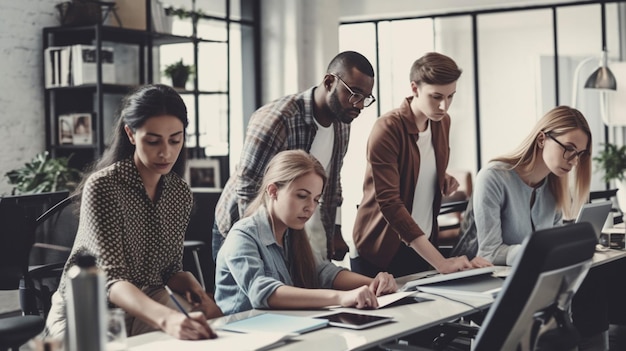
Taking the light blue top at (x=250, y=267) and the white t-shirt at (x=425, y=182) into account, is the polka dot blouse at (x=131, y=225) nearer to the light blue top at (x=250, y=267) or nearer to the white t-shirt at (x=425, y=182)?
the light blue top at (x=250, y=267)

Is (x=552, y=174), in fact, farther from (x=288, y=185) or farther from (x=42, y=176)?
(x=42, y=176)

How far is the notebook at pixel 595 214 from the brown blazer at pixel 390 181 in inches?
21.5

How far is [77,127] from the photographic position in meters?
6.18

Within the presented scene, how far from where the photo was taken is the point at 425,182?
347 centimetres

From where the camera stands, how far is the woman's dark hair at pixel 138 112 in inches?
93.4

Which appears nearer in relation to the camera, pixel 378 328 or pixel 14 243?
pixel 378 328

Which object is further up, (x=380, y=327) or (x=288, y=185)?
(x=288, y=185)

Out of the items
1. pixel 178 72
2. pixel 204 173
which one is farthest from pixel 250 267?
pixel 204 173

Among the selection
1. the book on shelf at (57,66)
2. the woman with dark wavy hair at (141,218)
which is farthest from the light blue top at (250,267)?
the book on shelf at (57,66)

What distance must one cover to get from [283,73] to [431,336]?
17.9 ft

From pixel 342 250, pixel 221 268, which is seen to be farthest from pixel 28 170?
pixel 221 268


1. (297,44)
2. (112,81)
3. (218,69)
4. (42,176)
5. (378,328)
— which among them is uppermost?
(297,44)

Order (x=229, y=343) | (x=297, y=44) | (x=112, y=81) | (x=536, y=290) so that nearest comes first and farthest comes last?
(x=536, y=290) → (x=229, y=343) → (x=112, y=81) → (x=297, y=44)

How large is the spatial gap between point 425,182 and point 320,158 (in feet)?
1.44
